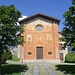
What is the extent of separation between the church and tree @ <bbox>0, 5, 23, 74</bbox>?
2066 cm

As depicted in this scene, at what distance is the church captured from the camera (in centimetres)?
3572

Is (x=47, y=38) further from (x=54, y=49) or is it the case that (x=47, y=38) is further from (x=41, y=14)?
(x=41, y=14)

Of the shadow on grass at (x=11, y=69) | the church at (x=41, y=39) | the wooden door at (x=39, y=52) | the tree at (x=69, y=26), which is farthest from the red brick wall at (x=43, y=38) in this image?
the tree at (x=69, y=26)

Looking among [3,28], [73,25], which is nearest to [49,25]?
[73,25]

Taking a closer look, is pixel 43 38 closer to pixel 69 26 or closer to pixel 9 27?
pixel 69 26

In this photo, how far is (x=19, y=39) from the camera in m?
15.0

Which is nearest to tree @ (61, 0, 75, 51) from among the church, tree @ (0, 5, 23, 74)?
tree @ (0, 5, 23, 74)

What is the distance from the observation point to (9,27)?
1398cm

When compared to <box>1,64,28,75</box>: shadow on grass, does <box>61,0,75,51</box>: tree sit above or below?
above

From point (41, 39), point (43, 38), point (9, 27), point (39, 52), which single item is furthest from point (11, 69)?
point (43, 38)

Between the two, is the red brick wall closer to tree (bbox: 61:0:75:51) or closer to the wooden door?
the wooden door

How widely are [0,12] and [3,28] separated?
4.95 feet

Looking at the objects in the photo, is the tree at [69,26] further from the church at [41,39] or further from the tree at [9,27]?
the church at [41,39]

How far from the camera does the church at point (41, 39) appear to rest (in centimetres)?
3572
